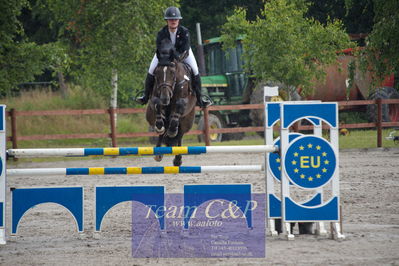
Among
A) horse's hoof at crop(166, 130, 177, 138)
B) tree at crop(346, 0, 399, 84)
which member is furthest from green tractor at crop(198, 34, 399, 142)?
horse's hoof at crop(166, 130, 177, 138)

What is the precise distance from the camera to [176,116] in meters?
8.27

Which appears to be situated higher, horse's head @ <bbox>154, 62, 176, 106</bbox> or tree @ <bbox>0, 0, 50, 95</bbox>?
tree @ <bbox>0, 0, 50, 95</bbox>

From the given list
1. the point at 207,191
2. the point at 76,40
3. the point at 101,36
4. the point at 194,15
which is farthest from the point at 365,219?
the point at 194,15

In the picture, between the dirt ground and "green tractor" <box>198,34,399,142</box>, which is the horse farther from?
"green tractor" <box>198,34,399,142</box>

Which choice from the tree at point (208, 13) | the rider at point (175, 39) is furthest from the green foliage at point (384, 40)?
the tree at point (208, 13)

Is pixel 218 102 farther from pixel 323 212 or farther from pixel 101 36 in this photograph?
pixel 323 212

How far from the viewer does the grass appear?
1988cm

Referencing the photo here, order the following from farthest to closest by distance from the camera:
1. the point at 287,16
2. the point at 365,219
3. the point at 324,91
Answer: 1. the point at 324,91
2. the point at 287,16
3. the point at 365,219

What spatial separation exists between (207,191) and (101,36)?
13.6 m

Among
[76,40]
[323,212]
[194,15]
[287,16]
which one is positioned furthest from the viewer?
[194,15]

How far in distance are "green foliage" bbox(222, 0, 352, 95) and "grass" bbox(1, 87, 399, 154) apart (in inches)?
76.5

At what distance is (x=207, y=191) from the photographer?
20.5ft

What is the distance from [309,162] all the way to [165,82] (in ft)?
8.62

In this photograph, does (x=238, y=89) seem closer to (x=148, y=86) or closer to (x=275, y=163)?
(x=148, y=86)
